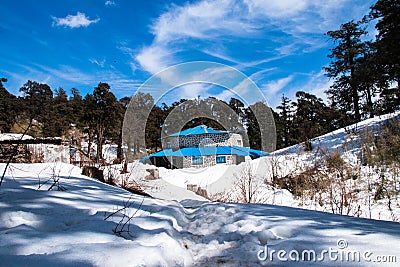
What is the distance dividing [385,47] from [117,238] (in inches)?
415

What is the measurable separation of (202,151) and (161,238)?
1680cm

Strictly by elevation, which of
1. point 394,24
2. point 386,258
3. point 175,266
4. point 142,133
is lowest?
point 175,266

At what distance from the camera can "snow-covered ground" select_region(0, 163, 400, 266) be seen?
1.05 metres

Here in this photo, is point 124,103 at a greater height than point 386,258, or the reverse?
point 124,103

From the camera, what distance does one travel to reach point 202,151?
18234 mm

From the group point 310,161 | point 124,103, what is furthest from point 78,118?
point 310,161

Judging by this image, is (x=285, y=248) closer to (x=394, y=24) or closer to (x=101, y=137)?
(x=101, y=137)

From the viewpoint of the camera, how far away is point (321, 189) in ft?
15.3

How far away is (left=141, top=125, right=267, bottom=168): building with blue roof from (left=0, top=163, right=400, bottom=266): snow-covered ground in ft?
52.0

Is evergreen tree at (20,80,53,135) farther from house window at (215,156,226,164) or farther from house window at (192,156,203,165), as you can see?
house window at (215,156,226,164)

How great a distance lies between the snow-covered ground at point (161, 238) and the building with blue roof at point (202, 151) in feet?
52.0

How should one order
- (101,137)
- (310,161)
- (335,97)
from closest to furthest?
(101,137)
(310,161)
(335,97)

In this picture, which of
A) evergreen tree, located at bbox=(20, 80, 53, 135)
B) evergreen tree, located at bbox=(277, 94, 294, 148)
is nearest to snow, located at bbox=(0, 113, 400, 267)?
evergreen tree, located at bbox=(20, 80, 53, 135)

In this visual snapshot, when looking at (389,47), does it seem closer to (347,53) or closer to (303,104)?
(347,53)
